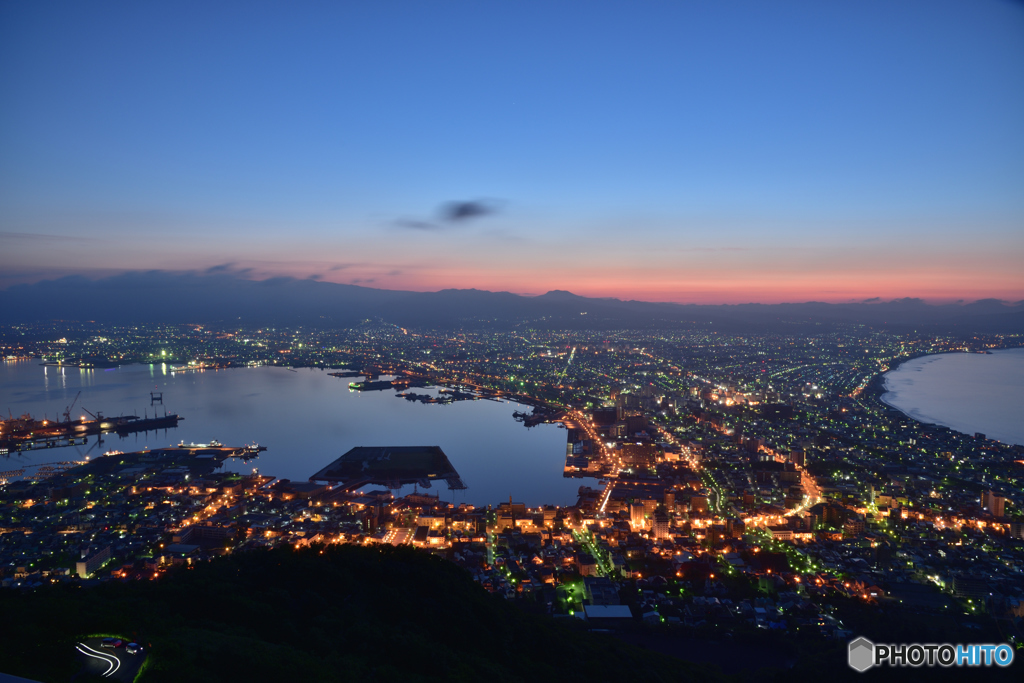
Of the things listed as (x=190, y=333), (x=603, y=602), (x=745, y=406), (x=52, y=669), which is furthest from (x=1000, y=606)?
(x=190, y=333)

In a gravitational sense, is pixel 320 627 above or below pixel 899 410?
above

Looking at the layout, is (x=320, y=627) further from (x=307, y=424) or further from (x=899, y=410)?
(x=899, y=410)

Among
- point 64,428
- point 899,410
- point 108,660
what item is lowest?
point 899,410

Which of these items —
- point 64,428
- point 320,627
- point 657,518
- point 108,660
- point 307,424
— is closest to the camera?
point 108,660

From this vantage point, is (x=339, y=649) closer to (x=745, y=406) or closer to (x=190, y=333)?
(x=745, y=406)

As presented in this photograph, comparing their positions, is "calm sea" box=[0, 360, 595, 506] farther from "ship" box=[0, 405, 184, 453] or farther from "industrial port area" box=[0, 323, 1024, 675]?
"industrial port area" box=[0, 323, 1024, 675]

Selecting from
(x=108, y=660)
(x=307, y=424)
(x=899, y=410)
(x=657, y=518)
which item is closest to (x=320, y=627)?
(x=108, y=660)

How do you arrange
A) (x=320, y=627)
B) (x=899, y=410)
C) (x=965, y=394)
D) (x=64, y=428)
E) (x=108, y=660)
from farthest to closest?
(x=965, y=394), (x=899, y=410), (x=64, y=428), (x=320, y=627), (x=108, y=660)
